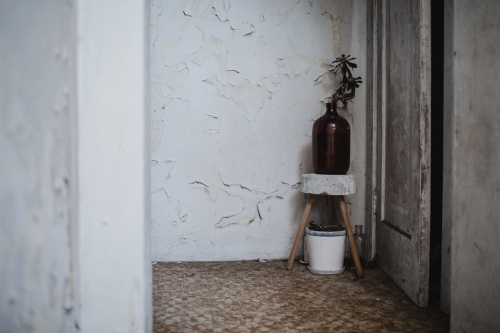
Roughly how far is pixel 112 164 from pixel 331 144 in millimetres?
1614

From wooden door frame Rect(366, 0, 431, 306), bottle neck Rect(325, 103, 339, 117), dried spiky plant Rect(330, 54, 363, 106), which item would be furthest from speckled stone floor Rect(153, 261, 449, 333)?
dried spiky plant Rect(330, 54, 363, 106)

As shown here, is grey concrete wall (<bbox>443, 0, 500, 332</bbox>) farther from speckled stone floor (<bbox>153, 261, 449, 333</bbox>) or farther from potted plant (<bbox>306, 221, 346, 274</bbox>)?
potted plant (<bbox>306, 221, 346, 274</bbox>)

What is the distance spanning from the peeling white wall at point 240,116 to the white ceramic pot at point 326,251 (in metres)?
0.33

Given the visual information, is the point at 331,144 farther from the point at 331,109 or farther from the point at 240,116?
the point at 240,116

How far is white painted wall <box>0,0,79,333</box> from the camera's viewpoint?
3.07 feet

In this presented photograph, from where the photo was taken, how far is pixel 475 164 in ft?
4.84

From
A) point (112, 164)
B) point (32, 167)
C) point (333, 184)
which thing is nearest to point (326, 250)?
point (333, 184)

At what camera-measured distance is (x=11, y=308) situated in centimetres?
95

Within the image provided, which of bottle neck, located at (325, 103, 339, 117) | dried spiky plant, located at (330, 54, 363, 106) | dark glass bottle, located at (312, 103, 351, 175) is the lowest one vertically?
dark glass bottle, located at (312, 103, 351, 175)

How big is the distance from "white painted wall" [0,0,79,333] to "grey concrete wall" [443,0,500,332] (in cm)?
133

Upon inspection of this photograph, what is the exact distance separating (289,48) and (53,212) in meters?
2.08

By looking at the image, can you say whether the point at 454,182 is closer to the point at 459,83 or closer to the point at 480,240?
the point at 480,240

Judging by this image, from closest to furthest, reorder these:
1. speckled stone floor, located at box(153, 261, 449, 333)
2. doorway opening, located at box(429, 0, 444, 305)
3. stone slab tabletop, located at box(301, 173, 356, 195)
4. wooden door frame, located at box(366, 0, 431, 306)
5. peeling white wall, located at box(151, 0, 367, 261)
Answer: speckled stone floor, located at box(153, 261, 449, 333)
wooden door frame, located at box(366, 0, 431, 306)
doorway opening, located at box(429, 0, 444, 305)
stone slab tabletop, located at box(301, 173, 356, 195)
peeling white wall, located at box(151, 0, 367, 261)

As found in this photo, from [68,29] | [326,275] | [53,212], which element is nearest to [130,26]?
[68,29]
